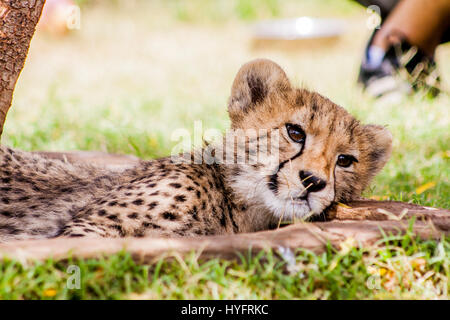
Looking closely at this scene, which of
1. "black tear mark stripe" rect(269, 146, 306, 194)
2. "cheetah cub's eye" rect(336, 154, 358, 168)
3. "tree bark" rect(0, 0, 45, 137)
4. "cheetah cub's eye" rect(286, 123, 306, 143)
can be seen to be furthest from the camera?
"cheetah cub's eye" rect(336, 154, 358, 168)

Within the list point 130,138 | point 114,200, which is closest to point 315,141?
point 114,200

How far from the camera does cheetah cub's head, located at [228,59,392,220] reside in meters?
2.70

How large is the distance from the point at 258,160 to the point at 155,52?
7.08 m

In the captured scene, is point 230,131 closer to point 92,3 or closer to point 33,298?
point 33,298

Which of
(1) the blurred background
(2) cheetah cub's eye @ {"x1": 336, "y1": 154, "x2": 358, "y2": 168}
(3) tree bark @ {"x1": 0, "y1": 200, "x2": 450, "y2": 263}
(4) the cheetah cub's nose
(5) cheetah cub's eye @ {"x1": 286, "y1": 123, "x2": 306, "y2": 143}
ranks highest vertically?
(1) the blurred background

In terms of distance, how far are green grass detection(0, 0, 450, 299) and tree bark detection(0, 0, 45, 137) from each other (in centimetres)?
105

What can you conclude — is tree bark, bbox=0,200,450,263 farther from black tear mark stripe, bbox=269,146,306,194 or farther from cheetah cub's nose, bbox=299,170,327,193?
black tear mark stripe, bbox=269,146,306,194

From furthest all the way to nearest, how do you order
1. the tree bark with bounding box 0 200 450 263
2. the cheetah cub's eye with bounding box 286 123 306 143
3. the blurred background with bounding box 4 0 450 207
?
the blurred background with bounding box 4 0 450 207 → the cheetah cub's eye with bounding box 286 123 306 143 → the tree bark with bounding box 0 200 450 263

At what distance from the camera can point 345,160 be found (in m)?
3.06

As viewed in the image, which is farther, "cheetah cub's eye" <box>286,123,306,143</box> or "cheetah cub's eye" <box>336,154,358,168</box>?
"cheetah cub's eye" <box>336,154,358,168</box>

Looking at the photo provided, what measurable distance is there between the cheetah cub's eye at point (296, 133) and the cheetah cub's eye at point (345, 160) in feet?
0.85

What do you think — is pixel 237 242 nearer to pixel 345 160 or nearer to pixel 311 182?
pixel 311 182

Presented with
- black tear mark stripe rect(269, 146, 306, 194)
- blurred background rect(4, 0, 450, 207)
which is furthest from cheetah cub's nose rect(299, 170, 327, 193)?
blurred background rect(4, 0, 450, 207)

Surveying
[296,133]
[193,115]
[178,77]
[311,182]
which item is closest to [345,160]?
[296,133]
